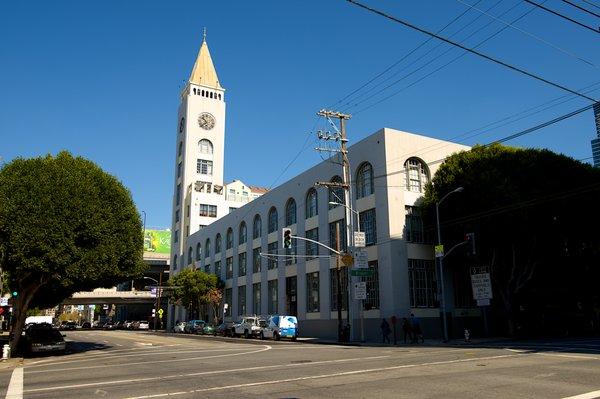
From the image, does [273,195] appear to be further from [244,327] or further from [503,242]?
[503,242]

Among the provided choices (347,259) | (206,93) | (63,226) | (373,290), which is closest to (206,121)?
(206,93)

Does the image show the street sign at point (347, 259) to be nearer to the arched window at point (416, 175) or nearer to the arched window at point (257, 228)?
the arched window at point (416, 175)

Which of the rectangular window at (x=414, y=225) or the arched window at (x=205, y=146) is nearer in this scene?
the rectangular window at (x=414, y=225)

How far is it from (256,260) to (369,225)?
22421 millimetres

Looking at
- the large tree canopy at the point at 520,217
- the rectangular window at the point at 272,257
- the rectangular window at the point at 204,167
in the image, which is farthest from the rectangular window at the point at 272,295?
the rectangular window at the point at 204,167

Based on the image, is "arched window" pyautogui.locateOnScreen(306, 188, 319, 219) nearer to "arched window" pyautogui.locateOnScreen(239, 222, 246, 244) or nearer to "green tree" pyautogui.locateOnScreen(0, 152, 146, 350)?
"arched window" pyautogui.locateOnScreen(239, 222, 246, 244)

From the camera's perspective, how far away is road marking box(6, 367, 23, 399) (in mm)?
12523

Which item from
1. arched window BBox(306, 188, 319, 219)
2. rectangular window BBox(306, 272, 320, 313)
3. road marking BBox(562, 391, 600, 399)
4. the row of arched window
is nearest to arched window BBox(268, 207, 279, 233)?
arched window BBox(306, 188, 319, 219)

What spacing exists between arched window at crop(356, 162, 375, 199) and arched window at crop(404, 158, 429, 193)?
2.75 m

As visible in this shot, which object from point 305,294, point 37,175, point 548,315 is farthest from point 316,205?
point 37,175

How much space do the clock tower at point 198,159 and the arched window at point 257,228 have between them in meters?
23.3

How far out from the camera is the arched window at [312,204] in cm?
4897

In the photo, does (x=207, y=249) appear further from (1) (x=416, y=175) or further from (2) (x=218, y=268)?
(1) (x=416, y=175)

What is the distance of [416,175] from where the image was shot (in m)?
41.8
